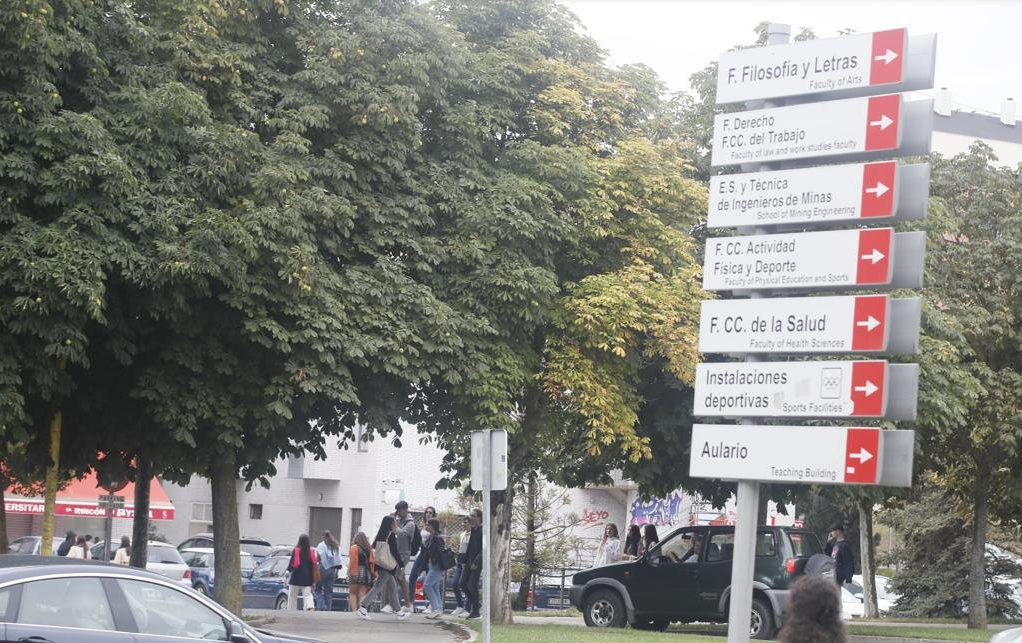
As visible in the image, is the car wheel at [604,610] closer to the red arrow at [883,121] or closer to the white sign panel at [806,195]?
the white sign panel at [806,195]

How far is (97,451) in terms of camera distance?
21.9m

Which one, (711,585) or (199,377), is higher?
(199,377)

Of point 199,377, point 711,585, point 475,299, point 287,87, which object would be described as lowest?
point 711,585

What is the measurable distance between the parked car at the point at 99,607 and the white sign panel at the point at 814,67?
5.56m

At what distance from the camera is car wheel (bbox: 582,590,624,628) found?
77.2 feet

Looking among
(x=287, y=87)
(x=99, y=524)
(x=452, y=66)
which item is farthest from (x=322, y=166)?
(x=99, y=524)

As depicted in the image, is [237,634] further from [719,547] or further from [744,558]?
[719,547]

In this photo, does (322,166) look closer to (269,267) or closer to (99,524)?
(269,267)

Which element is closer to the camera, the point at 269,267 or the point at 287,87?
the point at 269,267

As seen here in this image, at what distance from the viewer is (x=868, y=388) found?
867cm

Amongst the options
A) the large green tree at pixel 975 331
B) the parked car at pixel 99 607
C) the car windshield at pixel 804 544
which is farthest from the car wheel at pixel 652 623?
the parked car at pixel 99 607

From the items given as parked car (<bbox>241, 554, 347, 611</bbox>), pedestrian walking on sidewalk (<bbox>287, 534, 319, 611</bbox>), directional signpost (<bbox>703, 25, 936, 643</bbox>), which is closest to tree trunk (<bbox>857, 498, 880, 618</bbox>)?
parked car (<bbox>241, 554, 347, 611</bbox>)

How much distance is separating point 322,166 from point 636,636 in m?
8.65

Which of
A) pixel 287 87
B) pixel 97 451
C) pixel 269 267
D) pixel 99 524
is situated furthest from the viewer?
pixel 99 524
